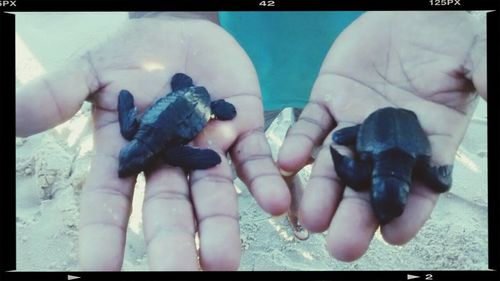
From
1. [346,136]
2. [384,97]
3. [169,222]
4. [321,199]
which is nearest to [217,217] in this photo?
[169,222]

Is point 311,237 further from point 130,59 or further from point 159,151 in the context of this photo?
point 130,59

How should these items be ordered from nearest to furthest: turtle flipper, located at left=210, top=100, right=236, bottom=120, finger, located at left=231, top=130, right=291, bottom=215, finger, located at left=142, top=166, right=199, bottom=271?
finger, located at left=142, top=166, right=199, bottom=271 → finger, located at left=231, top=130, right=291, bottom=215 → turtle flipper, located at left=210, top=100, right=236, bottom=120

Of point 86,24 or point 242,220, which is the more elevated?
point 86,24

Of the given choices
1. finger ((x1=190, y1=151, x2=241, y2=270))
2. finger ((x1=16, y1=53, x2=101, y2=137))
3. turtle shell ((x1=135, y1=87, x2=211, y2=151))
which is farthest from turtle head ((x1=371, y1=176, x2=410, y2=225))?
finger ((x1=16, y1=53, x2=101, y2=137))

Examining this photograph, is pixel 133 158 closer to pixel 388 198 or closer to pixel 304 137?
pixel 304 137
